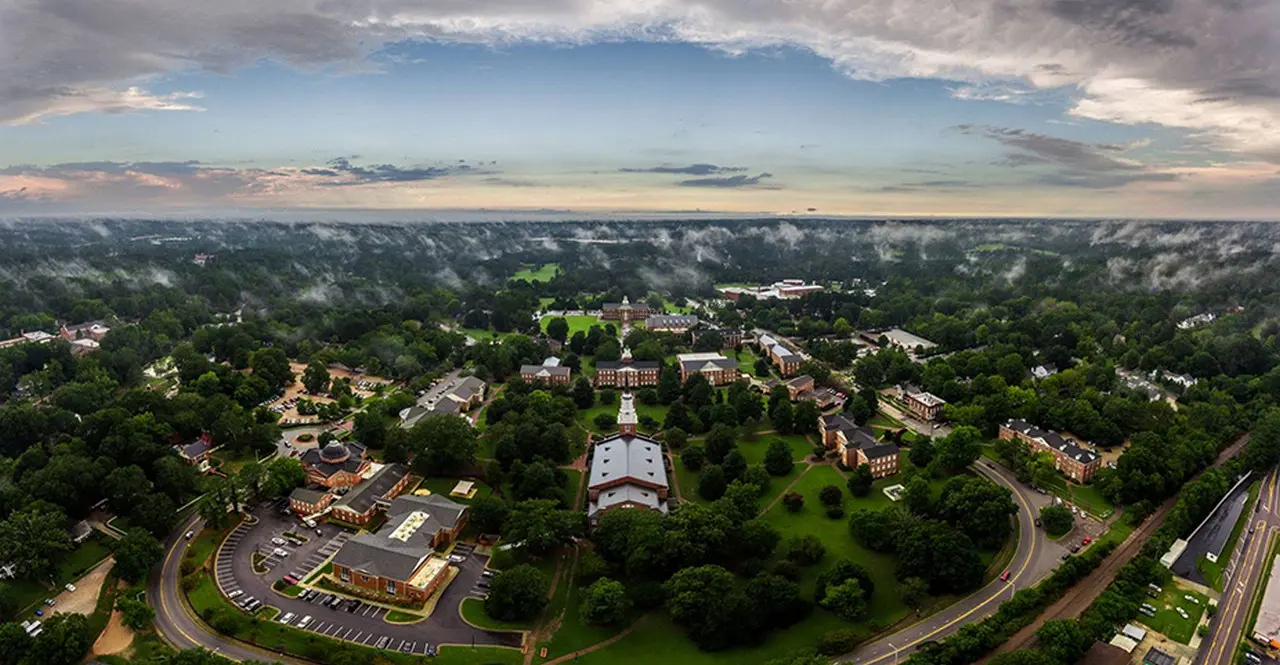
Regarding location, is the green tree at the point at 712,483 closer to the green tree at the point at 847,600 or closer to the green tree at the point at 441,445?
the green tree at the point at 847,600

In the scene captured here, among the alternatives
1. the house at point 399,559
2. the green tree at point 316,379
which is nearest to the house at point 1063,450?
the house at point 399,559

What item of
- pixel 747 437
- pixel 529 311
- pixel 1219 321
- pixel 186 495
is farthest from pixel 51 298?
pixel 1219 321

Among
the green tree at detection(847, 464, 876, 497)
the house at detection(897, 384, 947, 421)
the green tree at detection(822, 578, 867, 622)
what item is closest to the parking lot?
the green tree at detection(822, 578, 867, 622)

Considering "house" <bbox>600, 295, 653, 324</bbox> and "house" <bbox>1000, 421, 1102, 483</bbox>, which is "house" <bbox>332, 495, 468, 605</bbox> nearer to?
"house" <bbox>1000, 421, 1102, 483</bbox>

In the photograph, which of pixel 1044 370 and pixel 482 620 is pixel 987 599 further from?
pixel 1044 370

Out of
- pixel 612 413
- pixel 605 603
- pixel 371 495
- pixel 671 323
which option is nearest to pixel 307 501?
pixel 371 495

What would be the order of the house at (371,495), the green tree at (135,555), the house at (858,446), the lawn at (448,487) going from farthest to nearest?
1. the house at (858,446)
2. the lawn at (448,487)
3. the house at (371,495)
4. the green tree at (135,555)
